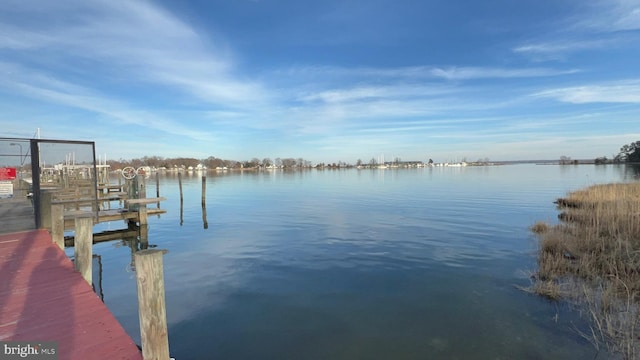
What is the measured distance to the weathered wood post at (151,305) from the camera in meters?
4.02

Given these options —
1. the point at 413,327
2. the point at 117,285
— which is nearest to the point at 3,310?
the point at 117,285

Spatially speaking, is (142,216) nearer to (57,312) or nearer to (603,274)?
(57,312)

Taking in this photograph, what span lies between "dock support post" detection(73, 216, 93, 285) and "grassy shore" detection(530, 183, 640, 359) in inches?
378

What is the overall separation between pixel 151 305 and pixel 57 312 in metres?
2.29

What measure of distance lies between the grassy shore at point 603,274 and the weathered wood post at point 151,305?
22.0 feet

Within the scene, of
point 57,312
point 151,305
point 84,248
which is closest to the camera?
point 151,305

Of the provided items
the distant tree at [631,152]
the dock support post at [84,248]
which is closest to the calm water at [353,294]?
the dock support post at [84,248]

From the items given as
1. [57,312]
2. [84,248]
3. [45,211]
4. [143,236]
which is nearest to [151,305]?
[57,312]

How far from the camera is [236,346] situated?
21.6ft

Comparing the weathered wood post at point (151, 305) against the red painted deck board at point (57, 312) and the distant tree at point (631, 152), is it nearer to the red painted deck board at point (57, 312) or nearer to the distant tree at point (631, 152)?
the red painted deck board at point (57, 312)

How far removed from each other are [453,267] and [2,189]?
1784 cm

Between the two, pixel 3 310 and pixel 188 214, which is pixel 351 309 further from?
pixel 188 214

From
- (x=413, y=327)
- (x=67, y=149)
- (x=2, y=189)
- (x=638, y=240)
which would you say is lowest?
(x=413, y=327)

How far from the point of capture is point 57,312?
17.1 feet
